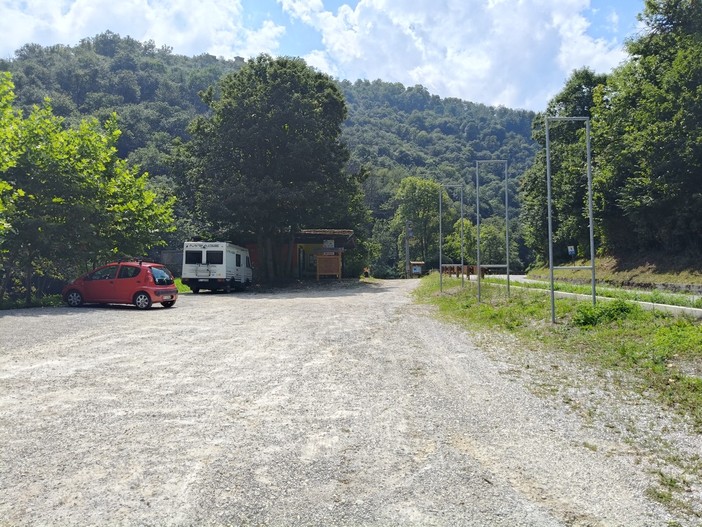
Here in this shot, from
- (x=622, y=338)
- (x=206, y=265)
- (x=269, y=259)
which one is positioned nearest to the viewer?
(x=622, y=338)

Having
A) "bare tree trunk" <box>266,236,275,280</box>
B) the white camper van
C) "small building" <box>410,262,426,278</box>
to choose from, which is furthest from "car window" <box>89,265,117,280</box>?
"small building" <box>410,262,426,278</box>

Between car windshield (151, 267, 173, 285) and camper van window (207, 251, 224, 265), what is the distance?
823cm

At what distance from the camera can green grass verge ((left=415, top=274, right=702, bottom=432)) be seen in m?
7.52

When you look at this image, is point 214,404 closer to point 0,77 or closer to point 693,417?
point 693,417

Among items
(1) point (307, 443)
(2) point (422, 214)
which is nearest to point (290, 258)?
(1) point (307, 443)

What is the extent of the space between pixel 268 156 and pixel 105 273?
1879 centimetres

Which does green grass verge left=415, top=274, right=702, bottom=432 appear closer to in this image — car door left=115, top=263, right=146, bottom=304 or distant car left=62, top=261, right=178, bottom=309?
distant car left=62, top=261, right=178, bottom=309

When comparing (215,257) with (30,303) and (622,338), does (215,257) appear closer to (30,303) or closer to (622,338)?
(30,303)

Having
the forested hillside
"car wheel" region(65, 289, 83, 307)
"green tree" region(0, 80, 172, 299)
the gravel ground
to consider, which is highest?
the forested hillside

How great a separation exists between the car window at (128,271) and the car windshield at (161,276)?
1.70 ft

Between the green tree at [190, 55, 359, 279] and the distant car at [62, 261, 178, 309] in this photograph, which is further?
the green tree at [190, 55, 359, 279]

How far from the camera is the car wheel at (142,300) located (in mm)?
19425

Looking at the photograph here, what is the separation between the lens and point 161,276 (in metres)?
20.1

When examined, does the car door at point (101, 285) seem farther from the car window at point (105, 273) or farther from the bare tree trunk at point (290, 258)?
the bare tree trunk at point (290, 258)
